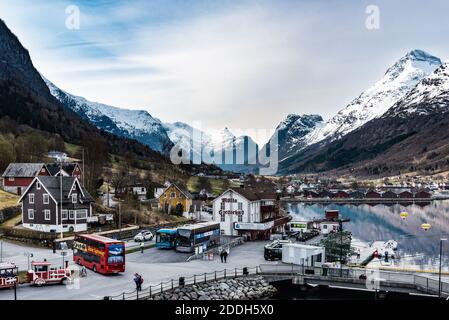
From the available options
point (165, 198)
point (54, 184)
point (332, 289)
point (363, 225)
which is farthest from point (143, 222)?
point (363, 225)

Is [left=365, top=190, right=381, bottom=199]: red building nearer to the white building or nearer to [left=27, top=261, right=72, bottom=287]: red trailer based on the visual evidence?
the white building

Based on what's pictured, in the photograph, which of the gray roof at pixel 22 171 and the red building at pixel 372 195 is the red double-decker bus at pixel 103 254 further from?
the red building at pixel 372 195

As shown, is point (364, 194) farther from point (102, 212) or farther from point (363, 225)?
point (102, 212)

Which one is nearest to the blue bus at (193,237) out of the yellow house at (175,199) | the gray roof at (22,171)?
the gray roof at (22,171)

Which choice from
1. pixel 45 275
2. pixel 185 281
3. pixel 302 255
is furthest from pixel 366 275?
pixel 45 275

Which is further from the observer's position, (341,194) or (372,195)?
(341,194)

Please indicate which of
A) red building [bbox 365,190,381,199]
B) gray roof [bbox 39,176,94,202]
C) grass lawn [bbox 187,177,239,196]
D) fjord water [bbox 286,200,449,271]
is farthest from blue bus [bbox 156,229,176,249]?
red building [bbox 365,190,381,199]

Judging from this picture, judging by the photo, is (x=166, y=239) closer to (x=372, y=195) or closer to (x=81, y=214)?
(x=81, y=214)
